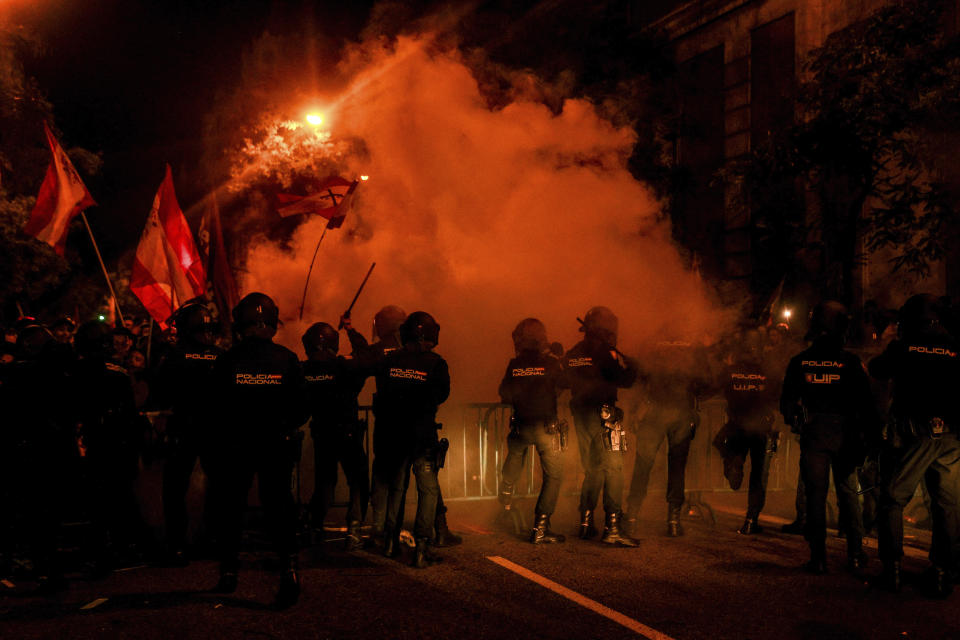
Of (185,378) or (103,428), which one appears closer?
(103,428)

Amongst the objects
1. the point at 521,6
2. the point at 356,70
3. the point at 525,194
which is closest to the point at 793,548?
the point at 525,194

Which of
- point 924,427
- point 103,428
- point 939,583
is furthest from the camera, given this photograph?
point 103,428

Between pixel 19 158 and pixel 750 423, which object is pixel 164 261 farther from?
pixel 19 158

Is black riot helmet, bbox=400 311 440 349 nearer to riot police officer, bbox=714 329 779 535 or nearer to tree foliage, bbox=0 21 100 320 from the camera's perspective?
riot police officer, bbox=714 329 779 535

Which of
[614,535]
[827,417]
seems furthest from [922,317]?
[614,535]

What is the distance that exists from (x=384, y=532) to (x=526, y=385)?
161 cm

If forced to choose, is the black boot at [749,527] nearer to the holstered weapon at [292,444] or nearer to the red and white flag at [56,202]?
the holstered weapon at [292,444]

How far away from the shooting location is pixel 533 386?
6820 mm

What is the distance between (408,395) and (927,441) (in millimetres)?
3420

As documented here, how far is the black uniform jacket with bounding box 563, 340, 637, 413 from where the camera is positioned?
678 cm

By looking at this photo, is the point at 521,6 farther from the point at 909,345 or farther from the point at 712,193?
the point at 909,345

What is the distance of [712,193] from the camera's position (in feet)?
59.6

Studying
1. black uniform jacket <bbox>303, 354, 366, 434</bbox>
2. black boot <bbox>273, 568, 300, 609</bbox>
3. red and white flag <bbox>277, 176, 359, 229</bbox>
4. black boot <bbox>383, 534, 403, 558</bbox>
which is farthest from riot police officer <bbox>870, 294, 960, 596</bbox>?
red and white flag <bbox>277, 176, 359, 229</bbox>

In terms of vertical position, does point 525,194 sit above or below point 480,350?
above
